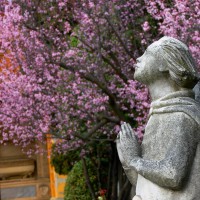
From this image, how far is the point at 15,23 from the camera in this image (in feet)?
26.5

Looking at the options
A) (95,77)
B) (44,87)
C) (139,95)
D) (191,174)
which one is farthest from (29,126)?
(191,174)

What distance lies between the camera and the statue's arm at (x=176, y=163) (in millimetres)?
2320

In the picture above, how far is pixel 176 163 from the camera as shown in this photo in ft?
7.62

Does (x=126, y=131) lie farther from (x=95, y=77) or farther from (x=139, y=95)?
(x=95, y=77)

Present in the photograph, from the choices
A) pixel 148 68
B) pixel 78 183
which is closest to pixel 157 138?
pixel 148 68

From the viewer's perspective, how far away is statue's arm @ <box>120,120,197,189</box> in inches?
91.4

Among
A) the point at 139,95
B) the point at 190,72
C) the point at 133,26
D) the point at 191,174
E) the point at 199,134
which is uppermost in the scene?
the point at 133,26

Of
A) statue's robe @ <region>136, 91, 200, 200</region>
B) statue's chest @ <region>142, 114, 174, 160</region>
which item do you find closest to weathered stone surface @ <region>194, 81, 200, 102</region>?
statue's robe @ <region>136, 91, 200, 200</region>

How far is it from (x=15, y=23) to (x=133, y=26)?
6.16ft

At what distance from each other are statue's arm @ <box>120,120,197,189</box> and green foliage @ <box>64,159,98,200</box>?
25.3 feet

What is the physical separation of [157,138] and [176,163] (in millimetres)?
200

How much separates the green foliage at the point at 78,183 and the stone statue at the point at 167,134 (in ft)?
24.5

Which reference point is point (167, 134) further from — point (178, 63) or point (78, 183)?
point (78, 183)

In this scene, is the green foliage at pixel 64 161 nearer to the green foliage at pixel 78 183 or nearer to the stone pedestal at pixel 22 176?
the green foliage at pixel 78 183
